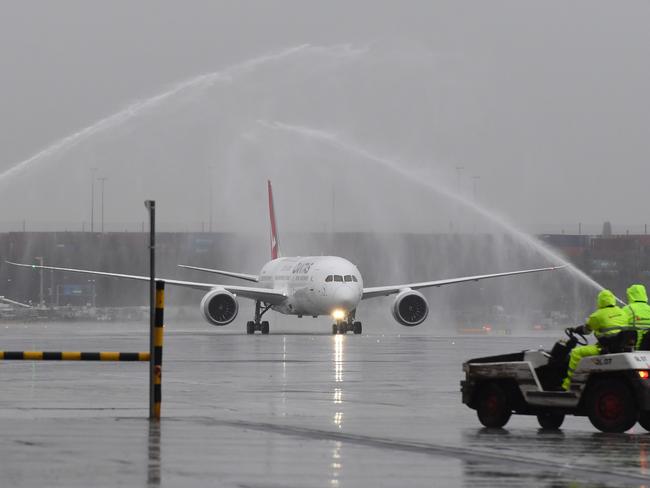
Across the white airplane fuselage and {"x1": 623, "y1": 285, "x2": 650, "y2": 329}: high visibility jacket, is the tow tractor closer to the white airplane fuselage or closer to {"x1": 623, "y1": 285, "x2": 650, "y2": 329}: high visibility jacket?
{"x1": 623, "y1": 285, "x2": 650, "y2": 329}: high visibility jacket

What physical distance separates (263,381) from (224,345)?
23.6 m

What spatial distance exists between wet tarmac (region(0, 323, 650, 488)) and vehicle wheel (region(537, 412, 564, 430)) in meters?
0.15

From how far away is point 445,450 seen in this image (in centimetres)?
1636

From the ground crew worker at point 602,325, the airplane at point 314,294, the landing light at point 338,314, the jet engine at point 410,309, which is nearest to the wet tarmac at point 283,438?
the ground crew worker at point 602,325

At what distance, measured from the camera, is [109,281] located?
15475 cm

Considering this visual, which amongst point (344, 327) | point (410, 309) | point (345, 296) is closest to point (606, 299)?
point (345, 296)

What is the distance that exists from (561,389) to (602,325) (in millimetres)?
1018

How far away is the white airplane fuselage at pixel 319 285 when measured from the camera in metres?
71.1

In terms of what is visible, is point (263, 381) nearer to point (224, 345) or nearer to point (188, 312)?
Answer: point (224, 345)

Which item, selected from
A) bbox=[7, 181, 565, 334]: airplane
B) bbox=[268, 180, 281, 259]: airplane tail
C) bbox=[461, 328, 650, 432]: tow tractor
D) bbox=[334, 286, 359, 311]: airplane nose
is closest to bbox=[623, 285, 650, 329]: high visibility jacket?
bbox=[461, 328, 650, 432]: tow tractor

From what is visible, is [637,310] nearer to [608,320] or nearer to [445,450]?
[608,320]

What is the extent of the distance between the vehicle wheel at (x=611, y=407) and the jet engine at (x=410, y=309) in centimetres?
5539

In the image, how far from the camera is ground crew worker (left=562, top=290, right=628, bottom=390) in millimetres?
19375

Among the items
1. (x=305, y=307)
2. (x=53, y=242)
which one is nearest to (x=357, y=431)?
(x=305, y=307)
